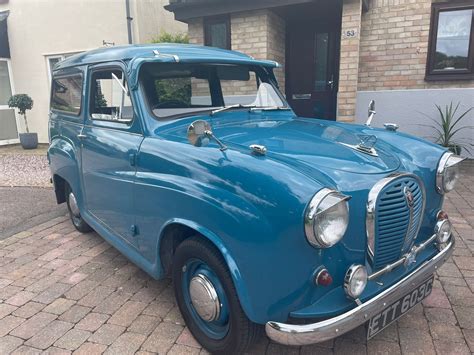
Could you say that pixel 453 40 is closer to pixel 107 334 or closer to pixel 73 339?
pixel 107 334

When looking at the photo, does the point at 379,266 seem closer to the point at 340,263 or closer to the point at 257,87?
the point at 340,263

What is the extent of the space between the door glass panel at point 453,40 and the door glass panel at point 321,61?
7.06 feet

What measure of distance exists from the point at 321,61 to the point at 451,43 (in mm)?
2477

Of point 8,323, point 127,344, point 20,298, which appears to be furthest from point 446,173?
point 20,298

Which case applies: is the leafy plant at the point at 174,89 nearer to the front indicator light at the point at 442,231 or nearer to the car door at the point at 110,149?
the car door at the point at 110,149

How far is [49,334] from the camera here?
8.66 ft

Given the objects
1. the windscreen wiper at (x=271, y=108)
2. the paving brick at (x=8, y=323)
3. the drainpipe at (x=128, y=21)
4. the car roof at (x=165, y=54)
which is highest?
the drainpipe at (x=128, y=21)

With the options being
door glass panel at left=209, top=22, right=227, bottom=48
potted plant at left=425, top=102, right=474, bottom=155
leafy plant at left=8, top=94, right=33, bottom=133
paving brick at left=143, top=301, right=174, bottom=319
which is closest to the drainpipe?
door glass panel at left=209, top=22, right=227, bottom=48

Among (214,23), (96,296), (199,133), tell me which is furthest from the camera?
(214,23)

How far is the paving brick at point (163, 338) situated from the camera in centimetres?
246

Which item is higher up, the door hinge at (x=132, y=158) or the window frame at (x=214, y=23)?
the window frame at (x=214, y=23)

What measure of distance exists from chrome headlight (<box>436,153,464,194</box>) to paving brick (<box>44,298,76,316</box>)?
2836 mm

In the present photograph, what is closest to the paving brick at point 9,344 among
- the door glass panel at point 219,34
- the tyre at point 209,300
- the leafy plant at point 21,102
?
the tyre at point 209,300

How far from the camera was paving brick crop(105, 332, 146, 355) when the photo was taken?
2445 mm
